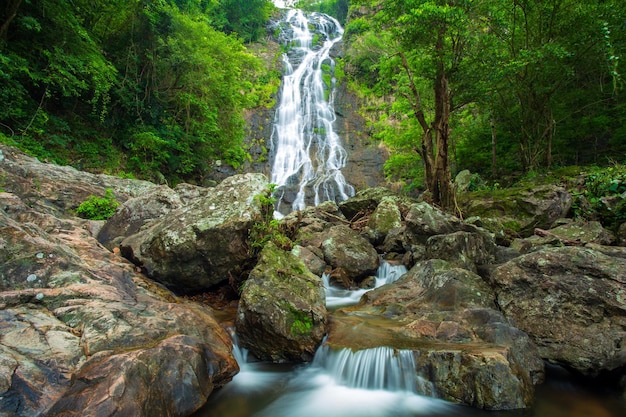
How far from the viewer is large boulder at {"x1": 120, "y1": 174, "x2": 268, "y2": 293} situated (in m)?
5.41

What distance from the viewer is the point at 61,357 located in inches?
112

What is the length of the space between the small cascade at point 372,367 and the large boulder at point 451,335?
10 centimetres

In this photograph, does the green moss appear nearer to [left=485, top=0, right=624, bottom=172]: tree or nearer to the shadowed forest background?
the shadowed forest background

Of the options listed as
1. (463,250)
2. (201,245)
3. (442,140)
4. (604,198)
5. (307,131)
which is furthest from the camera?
(307,131)

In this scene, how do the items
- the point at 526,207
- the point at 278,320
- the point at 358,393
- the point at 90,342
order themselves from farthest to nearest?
the point at 526,207
the point at 278,320
the point at 358,393
the point at 90,342

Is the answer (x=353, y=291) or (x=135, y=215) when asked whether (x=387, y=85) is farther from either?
(x=135, y=215)

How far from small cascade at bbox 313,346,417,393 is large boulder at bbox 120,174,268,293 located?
7.22 feet

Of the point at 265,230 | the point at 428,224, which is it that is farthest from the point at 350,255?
the point at 265,230

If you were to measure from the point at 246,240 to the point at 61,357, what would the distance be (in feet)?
10.4

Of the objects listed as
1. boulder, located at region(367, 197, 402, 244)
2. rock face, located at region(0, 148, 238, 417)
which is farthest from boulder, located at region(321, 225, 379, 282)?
rock face, located at region(0, 148, 238, 417)

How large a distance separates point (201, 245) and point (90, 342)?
2405mm

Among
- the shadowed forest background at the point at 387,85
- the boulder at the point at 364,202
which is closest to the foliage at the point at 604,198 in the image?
the shadowed forest background at the point at 387,85

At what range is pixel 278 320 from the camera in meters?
4.31

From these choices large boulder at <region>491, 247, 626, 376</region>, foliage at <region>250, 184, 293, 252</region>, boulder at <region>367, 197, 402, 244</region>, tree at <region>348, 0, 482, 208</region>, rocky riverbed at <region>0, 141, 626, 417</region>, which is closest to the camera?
rocky riverbed at <region>0, 141, 626, 417</region>
